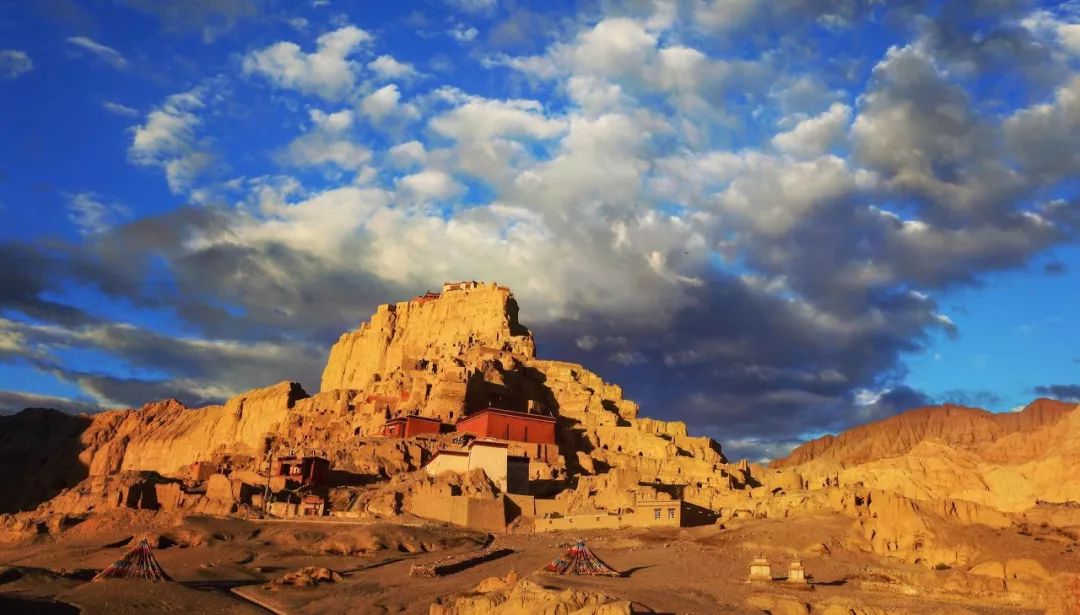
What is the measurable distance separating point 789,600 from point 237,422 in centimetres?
8112

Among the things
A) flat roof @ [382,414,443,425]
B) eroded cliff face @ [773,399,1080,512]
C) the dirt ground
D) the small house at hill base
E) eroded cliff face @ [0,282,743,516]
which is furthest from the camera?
flat roof @ [382,414,443,425]

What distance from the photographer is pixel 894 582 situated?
99.5 feet

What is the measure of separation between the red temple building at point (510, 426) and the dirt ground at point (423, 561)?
15.1 m

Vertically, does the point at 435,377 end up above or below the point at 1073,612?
above

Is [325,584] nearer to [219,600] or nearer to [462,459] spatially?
[219,600]

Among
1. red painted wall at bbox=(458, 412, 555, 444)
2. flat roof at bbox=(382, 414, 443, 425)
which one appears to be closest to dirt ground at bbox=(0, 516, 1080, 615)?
red painted wall at bbox=(458, 412, 555, 444)

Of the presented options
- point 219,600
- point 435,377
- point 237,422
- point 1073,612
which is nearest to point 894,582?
point 1073,612

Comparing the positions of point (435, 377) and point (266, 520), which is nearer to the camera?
point (266, 520)

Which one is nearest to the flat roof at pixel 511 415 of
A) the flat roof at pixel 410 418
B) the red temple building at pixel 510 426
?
the red temple building at pixel 510 426

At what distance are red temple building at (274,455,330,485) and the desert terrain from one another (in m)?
0.13

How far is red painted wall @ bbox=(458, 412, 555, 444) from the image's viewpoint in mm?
59531

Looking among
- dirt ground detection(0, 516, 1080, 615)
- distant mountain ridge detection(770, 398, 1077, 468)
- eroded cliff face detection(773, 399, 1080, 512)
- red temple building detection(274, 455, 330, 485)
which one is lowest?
dirt ground detection(0, 516, 1080, 615)

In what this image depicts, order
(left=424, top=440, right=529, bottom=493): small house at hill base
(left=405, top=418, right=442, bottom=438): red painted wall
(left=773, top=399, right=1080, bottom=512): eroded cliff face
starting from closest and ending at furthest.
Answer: (left=424, top=440, right=529, bottom=493): small house at hill base
(left=773, top=399, right=1080, bottom=512): eroded cliff face
(left=405, top=418, right=442, bottom=438): red painted wall

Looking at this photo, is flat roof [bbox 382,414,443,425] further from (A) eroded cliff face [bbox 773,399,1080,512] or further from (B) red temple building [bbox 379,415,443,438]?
(A) eroded cliff face [bbox 773,399,1080,512]
